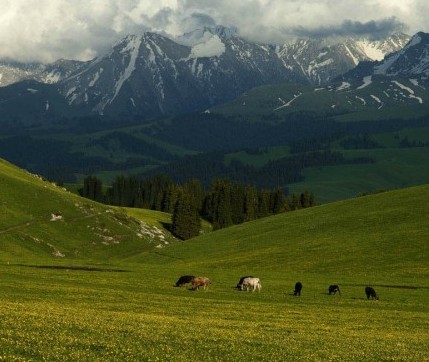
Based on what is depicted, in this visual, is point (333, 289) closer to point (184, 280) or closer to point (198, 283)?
point (198, 283)

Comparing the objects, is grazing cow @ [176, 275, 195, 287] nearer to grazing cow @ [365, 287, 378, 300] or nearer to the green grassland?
the green grassland

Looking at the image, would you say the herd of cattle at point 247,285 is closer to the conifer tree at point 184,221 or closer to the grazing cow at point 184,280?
the grazing cow at point 184,280

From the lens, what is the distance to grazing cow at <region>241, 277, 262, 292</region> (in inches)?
2505

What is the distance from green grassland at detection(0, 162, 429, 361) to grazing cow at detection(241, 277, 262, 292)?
1.31 m

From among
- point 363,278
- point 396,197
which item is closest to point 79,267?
point 363,278

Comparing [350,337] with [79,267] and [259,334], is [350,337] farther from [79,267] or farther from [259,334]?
[79,267]

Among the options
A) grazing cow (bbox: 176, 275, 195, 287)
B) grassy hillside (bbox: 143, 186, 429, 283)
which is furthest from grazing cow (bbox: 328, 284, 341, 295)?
grazing cow (bbox: 176, 275, 195, 287)

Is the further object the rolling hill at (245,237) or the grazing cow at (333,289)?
the rolling hill at (245,237)

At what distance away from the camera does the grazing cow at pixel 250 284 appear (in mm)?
63625

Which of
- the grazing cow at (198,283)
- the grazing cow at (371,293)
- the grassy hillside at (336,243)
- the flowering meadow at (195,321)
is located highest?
the grassy hillside at (336,243)

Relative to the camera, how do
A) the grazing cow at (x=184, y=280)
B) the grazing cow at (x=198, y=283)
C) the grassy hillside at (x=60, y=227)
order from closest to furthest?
the grazing cow at (x=198, y=283)
the grazing cow at (x=184, y=280)
the grassy hillside at (x=60, y=227)

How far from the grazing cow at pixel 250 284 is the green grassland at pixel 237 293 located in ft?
4.31

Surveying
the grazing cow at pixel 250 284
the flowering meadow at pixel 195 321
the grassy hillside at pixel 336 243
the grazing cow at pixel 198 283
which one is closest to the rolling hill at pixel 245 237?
the grassy hillside at pixel 336 243

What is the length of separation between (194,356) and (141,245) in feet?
411
